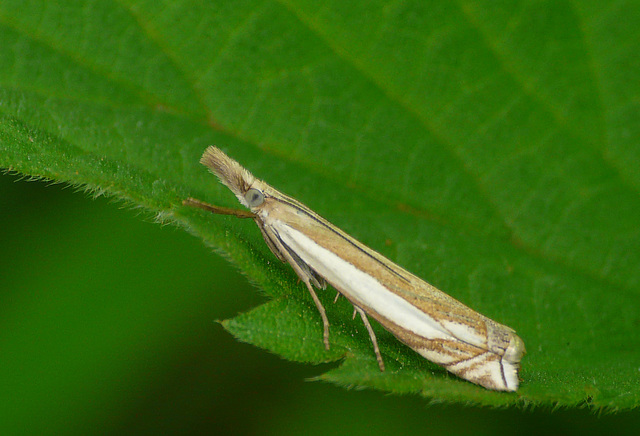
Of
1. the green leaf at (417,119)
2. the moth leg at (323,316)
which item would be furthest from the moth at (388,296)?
the green leaf at (417,119)

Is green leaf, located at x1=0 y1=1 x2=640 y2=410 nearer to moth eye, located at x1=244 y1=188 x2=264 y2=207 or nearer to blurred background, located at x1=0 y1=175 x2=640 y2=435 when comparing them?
moth eye, located at x1=244 y1=188 x2=264 y2=207

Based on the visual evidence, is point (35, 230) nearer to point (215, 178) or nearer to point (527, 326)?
point (215, 178)

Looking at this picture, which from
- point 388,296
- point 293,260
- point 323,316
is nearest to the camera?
point 323,316

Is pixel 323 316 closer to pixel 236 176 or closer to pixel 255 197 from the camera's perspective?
pixel 255 197

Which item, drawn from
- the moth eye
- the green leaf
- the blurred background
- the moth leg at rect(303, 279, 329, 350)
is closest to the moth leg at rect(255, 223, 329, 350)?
the moth leg at rect(303, 279, 329, 350)

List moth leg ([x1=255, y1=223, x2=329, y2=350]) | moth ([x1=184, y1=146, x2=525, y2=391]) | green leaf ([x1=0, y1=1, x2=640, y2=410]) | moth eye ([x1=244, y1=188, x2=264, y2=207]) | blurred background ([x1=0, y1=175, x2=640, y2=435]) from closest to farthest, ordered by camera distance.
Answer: moth ([x1=184, y1=146, x2=525, y2=391])
moth leg ([x1=255, y1=223, x2=329, y2=350])
moth eye ([x1=244, y1=188, x2=264, y2=207])
green leaf ([x1=0, y1=1, x2=640, y2=410])
blurred background ([x1=0, y1=175, x2=640, y2=435])

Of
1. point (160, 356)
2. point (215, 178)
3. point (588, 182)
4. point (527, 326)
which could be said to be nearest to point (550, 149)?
point (588, 182)

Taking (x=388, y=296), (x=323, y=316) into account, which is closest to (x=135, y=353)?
(x=323, y=316)
